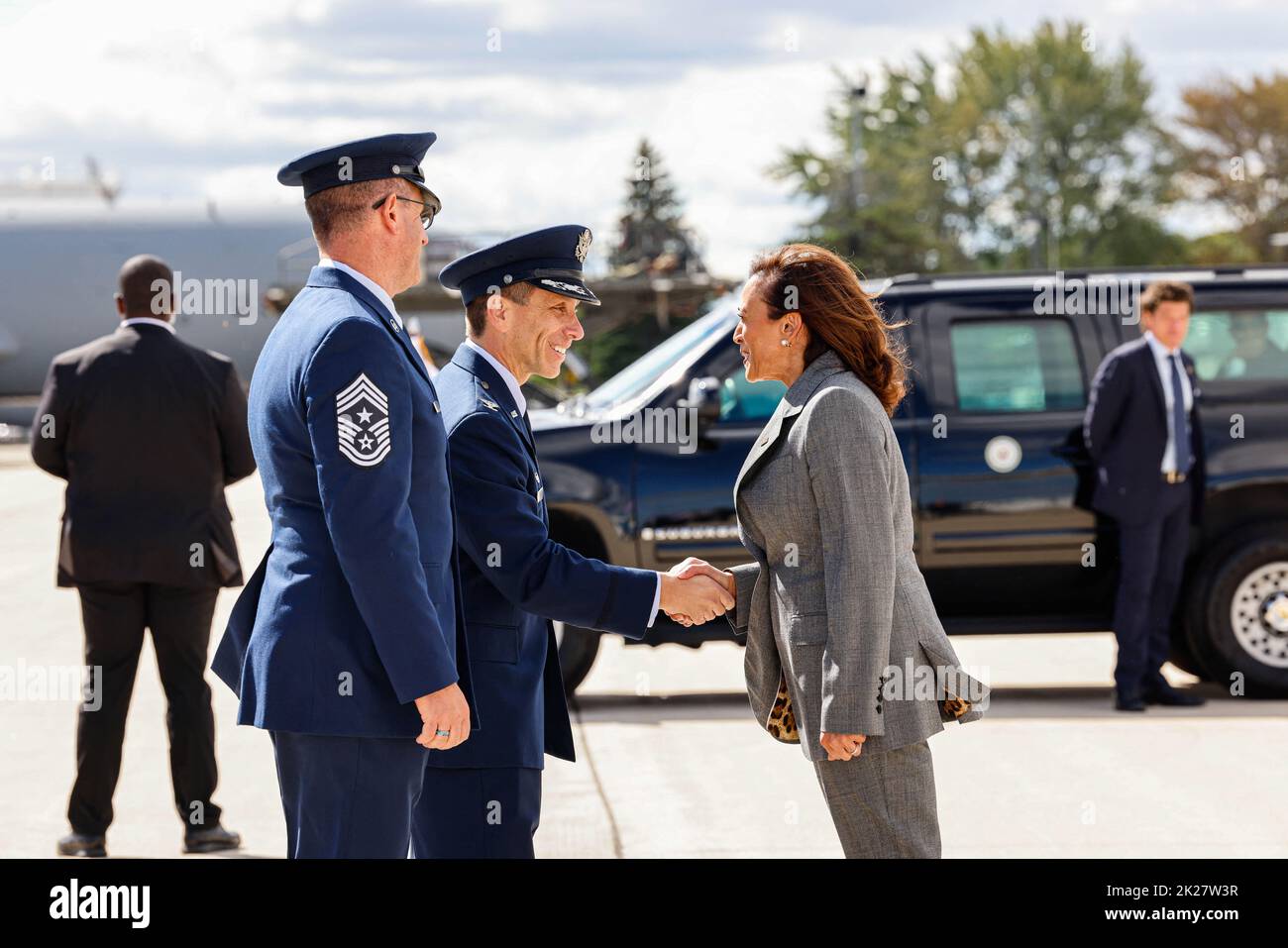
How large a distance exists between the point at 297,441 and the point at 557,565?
0.67 meters

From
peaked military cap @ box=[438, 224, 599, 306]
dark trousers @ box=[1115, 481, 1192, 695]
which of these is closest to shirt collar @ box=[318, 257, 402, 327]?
peaked military cap @ box=[438, 224, 599, 306]

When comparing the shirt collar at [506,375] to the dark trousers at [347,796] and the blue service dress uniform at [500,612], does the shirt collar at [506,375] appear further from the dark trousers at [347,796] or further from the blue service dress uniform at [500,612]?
the dark trousers at [347,796]

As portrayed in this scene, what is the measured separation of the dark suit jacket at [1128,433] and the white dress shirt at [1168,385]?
0.08 ft

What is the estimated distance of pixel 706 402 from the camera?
26.3 ft

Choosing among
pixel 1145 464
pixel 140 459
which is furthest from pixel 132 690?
pixel 1145 464

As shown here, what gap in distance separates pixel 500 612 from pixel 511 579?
11cm

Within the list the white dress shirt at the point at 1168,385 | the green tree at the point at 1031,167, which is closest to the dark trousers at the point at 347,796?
the white dress shirt at the point at 1168,385

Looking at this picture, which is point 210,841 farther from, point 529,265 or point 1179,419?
point 1179,419

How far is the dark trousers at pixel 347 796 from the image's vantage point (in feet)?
10.7
